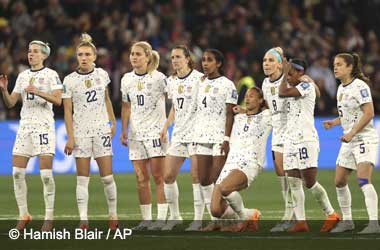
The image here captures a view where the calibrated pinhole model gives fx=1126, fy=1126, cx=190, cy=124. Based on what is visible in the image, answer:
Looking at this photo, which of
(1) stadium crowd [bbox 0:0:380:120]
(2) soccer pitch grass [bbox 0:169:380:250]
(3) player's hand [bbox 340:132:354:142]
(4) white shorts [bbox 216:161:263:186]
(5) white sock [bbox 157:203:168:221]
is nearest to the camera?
(2) soccer pitch grass [bbox 0:169:380:250]

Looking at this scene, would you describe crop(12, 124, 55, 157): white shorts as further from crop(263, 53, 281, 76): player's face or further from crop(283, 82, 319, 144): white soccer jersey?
crop(283, 82, 319, 144): white soccer jersey

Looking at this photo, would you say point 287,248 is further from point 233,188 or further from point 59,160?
point 59,160

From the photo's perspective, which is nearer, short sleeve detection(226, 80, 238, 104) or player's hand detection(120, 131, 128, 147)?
short sleeve detection(226, 80, 238, 104)

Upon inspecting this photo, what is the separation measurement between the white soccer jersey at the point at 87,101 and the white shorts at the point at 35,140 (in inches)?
14.1

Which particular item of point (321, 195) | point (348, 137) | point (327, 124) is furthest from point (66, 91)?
point (348, 137)

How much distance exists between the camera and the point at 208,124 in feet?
46.4

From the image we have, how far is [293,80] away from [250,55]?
13369 mm

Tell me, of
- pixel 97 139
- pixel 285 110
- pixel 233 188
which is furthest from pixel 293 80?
pixel 97 139

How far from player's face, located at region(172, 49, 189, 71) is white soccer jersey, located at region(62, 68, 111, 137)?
98cm

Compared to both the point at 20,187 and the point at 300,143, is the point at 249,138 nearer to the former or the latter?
the point at 300,143

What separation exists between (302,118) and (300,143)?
12.1 inches

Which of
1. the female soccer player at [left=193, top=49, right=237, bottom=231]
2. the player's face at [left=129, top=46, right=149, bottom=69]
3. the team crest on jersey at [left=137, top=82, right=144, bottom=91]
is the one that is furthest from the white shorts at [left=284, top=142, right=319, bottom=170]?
the player's face at [left=129, top=46, right=149, bottom=69]

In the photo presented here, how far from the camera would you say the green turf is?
16.1 m

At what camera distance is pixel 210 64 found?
14.1m
